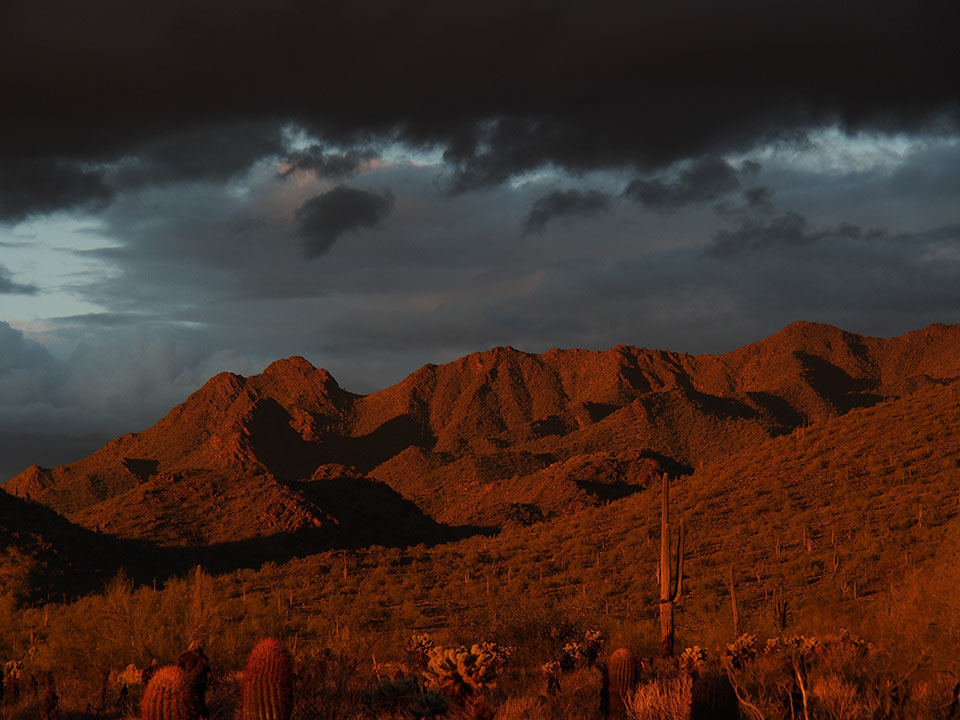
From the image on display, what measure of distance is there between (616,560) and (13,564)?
116 feet

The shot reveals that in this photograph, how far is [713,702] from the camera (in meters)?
11.4

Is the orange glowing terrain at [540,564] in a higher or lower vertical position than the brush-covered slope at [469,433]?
lower

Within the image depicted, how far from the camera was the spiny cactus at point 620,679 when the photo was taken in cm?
1481

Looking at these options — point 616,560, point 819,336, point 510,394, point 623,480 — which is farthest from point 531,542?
point 819,336

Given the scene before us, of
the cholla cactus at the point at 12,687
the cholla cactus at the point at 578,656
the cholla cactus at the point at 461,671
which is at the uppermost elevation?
the cholla cactus at the point at 461,671

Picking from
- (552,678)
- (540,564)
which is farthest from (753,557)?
(552,678)

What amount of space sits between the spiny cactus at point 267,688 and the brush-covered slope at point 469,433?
61.0 metres

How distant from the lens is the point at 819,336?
513 ft

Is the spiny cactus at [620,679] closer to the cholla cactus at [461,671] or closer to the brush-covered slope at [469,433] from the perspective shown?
the cholla cactus at [461,671]

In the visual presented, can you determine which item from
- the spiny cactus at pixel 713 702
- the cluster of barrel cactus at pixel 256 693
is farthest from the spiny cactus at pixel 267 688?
the spiny cactus at pixel 713 702

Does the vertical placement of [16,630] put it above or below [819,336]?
below

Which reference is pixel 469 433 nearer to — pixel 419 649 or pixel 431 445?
pixel 431 445

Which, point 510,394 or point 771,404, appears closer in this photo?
point 771,404

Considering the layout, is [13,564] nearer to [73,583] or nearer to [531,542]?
[73,583]
